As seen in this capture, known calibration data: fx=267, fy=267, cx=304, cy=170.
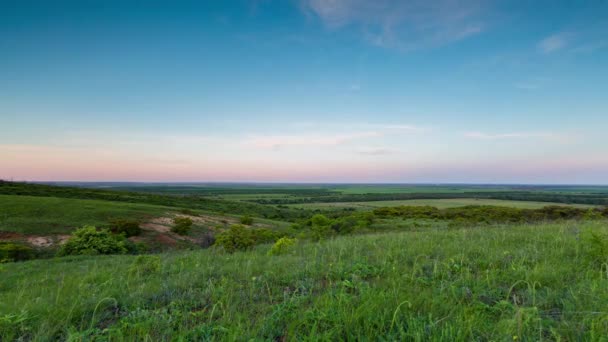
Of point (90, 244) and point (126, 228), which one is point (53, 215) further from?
point (90, 244)

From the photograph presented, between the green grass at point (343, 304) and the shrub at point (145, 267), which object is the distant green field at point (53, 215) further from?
the green grass at point (343, 304)

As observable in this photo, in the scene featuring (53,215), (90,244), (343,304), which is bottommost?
(90,244)

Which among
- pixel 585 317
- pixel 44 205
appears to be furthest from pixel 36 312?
pixel 44 205

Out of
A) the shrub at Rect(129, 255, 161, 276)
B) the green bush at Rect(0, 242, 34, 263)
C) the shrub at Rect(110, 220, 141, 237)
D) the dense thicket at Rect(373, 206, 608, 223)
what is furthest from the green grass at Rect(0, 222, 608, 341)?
the shrub at Rect(110, 220, 141, 237)

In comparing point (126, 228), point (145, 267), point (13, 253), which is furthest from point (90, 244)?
point (145, 267)

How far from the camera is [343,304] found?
9.69 ft

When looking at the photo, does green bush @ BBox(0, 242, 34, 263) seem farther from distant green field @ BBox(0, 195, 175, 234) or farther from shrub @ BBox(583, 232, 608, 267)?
shrub @ BBox(583, 232, 608, 267)

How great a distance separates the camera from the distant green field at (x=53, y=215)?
2755cm

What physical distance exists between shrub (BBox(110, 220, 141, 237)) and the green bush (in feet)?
23.4

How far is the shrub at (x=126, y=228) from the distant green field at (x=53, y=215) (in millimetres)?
5009

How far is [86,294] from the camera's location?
3834mm

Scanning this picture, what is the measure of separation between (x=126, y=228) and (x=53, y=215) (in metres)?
12.5

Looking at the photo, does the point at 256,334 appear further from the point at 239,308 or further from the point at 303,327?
the point at 239,308

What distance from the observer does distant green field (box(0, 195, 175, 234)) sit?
27547 mm
